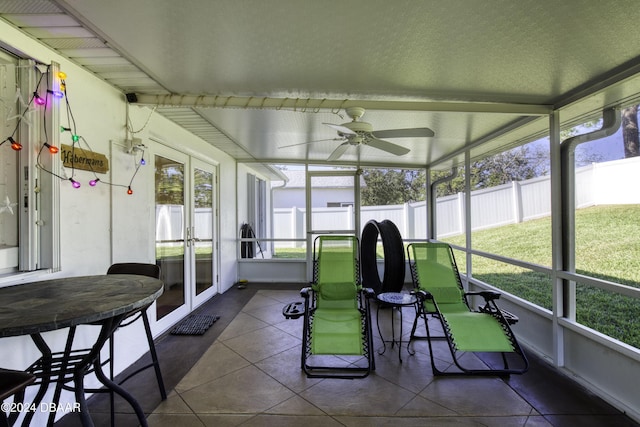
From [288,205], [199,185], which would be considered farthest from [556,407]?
[288,205]

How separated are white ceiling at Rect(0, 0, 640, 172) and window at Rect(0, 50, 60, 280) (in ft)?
1.02

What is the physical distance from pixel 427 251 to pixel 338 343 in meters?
1.70

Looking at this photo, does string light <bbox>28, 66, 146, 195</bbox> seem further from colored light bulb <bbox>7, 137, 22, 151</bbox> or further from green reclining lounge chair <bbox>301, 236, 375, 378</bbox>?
green reclining lounge chair <bbox>301, 236, 375, 378</bbox>

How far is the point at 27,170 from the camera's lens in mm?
2039

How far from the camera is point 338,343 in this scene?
9.01 feet

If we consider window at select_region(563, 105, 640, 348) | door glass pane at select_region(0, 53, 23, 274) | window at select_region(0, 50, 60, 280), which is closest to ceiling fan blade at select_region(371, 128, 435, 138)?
window at select_region(563, 105, 640, 348)

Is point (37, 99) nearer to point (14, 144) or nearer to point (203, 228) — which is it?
point (14, 144)

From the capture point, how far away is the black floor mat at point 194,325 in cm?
362

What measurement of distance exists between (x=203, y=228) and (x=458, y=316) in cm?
385

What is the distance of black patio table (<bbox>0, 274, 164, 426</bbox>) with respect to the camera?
1.20 meters

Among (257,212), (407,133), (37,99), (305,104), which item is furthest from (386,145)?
(257,212)

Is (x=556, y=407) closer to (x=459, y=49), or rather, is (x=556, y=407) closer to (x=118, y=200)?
(x=459, y=49)

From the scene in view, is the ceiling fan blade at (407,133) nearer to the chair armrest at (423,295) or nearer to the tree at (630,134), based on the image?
the chair armrest at (423,295)

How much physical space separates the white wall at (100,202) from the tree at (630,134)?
17.7 ft
